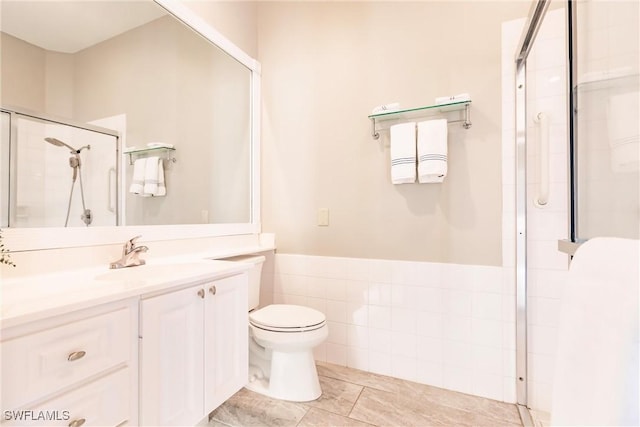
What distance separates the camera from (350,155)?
1968 millimetres

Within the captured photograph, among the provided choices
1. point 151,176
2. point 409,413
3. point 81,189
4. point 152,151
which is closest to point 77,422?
point 81,189

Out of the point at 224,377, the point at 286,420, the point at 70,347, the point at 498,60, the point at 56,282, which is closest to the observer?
the point at 70,347

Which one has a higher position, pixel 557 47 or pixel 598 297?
pixel 557 47

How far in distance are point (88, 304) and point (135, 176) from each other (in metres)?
0.87

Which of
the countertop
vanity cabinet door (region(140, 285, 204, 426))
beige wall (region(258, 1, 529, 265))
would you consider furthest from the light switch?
vanity cabinet door (region(140, 285, 204, 426))

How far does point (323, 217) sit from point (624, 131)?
147 cm

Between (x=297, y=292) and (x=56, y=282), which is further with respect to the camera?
(x=297, y=292)

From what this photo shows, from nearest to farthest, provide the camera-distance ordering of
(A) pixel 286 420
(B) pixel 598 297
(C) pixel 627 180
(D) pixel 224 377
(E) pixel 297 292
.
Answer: (B) pixel 598 297, (C) pixel 627 180, (D) pixel 224 377, (A) pixel 286 420, (E) pixel 297 292

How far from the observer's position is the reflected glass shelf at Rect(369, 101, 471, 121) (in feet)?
5.44

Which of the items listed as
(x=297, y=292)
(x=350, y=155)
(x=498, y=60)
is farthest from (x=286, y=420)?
(x=498, y=60)

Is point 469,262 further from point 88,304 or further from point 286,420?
point 88,304

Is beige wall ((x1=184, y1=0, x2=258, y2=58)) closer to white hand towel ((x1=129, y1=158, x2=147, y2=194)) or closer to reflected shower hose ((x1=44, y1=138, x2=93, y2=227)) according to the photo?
white hand towel ((x1=129, y1=158, x2=147, y2=194))

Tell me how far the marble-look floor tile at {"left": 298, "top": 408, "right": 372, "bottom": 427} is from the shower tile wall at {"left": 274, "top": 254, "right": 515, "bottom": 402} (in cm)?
46

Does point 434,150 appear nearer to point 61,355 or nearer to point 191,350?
point 191,350
